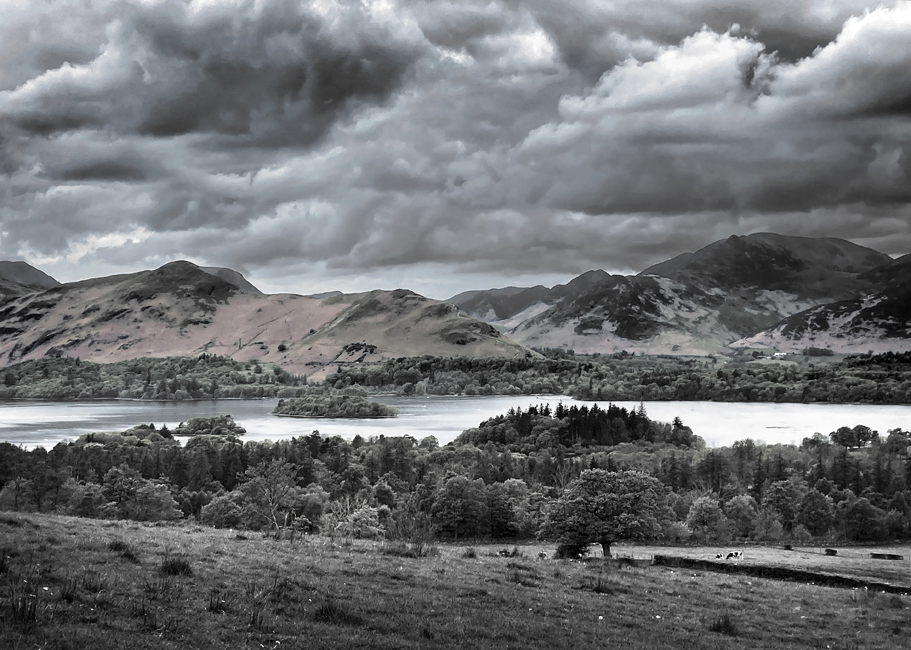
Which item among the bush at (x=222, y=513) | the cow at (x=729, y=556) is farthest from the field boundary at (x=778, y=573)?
the bush at (x=222, y=513)

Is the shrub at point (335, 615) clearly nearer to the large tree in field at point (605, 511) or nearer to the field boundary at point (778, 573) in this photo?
the field boundary at point (778, 573)

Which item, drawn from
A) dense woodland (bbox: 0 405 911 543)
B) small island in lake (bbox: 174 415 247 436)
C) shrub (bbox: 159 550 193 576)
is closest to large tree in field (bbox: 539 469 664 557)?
dense woodland (bbox: 0 405 911 543)

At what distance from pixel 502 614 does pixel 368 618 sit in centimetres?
353

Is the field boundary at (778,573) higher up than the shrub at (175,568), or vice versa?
the shrub at (175,568)

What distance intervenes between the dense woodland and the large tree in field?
11.3 ft

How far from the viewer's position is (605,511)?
40.9m

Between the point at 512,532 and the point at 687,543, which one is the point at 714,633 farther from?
the point at 512,532

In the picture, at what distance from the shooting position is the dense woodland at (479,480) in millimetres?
63812

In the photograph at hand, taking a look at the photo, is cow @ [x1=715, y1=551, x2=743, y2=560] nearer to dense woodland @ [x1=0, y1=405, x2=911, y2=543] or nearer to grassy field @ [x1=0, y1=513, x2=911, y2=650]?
dense woodland @ [x1=0, y1=405, x2=911, y2=543]

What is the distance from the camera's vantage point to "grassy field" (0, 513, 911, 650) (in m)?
12.3

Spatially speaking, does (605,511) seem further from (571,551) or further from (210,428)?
(210,428)

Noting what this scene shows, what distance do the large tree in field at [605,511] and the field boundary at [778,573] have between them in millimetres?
3571

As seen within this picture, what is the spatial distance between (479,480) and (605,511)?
27.8m

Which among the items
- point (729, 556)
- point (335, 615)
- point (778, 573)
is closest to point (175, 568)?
point (335, 615)
